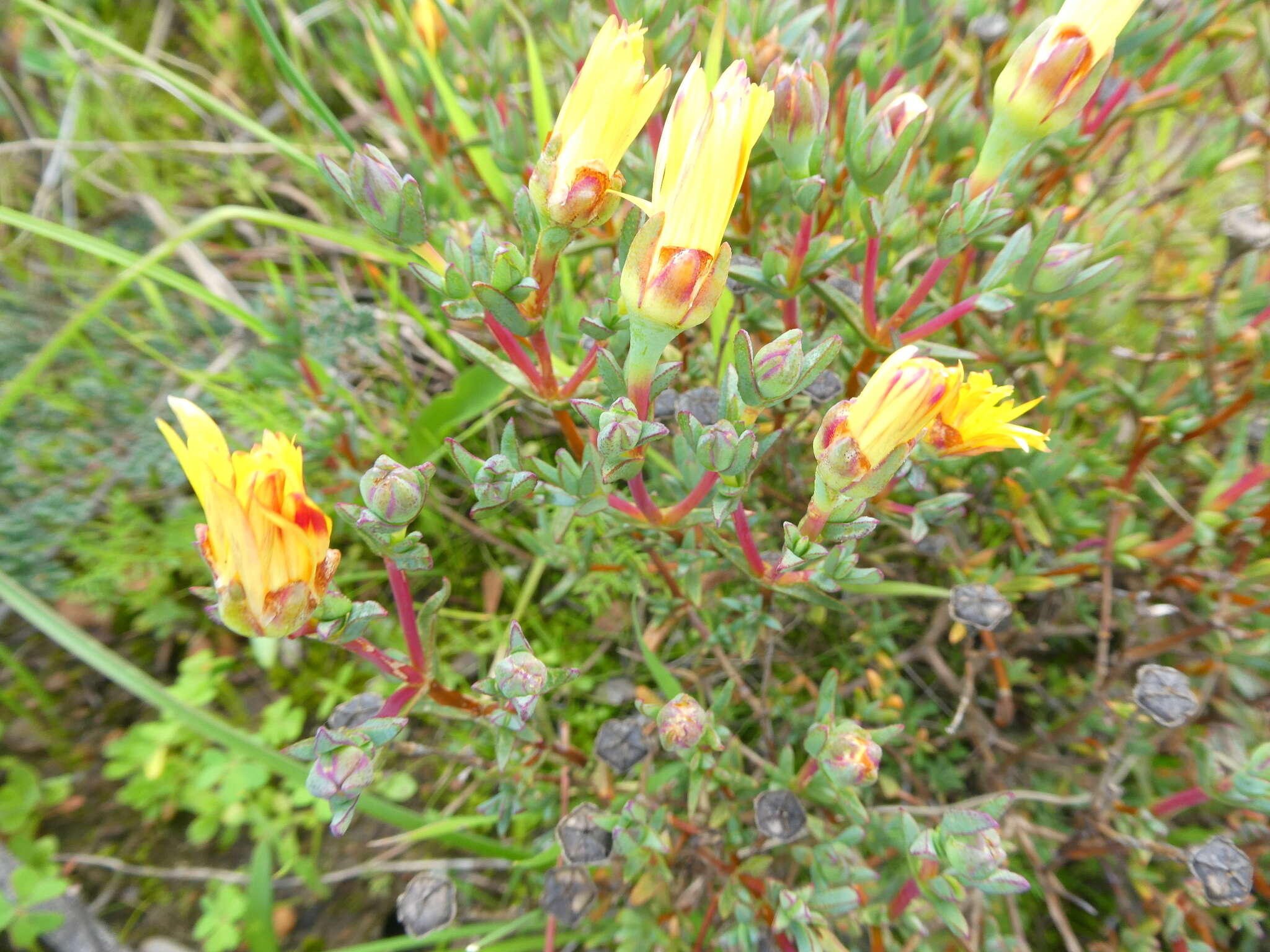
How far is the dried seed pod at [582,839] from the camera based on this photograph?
1436 mm

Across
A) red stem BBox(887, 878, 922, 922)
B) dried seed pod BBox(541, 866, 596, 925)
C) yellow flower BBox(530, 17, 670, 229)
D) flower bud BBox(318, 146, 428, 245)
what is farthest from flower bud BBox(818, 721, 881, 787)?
flower bud BBox(318, 146, 428, 245)

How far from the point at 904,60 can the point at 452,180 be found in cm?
109

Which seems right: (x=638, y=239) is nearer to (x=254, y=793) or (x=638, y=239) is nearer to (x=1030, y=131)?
(x=1030, y=131)

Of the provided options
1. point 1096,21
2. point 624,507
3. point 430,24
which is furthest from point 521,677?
point 430,24

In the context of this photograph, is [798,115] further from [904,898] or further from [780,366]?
[904,898]

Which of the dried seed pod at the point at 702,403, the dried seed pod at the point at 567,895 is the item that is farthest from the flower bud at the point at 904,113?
the dried seed pod at the point at 567,895

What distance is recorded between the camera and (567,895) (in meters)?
1.53

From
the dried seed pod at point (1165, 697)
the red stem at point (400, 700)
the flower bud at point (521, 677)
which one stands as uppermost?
the dried seed pod at point (1165, 697)

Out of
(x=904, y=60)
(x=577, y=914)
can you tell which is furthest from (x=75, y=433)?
(x=904, y=60)

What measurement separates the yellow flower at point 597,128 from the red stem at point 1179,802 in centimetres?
160

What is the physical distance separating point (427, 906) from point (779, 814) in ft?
2.20

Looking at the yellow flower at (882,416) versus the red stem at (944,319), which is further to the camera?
the red stem at (944,319)

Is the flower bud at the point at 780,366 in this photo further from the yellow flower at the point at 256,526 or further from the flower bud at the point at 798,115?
the yellow flower at the point at 256,526

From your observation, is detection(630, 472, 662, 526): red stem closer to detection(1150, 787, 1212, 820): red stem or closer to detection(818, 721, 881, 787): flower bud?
detection(818, 721, 881, 787): flower bud
